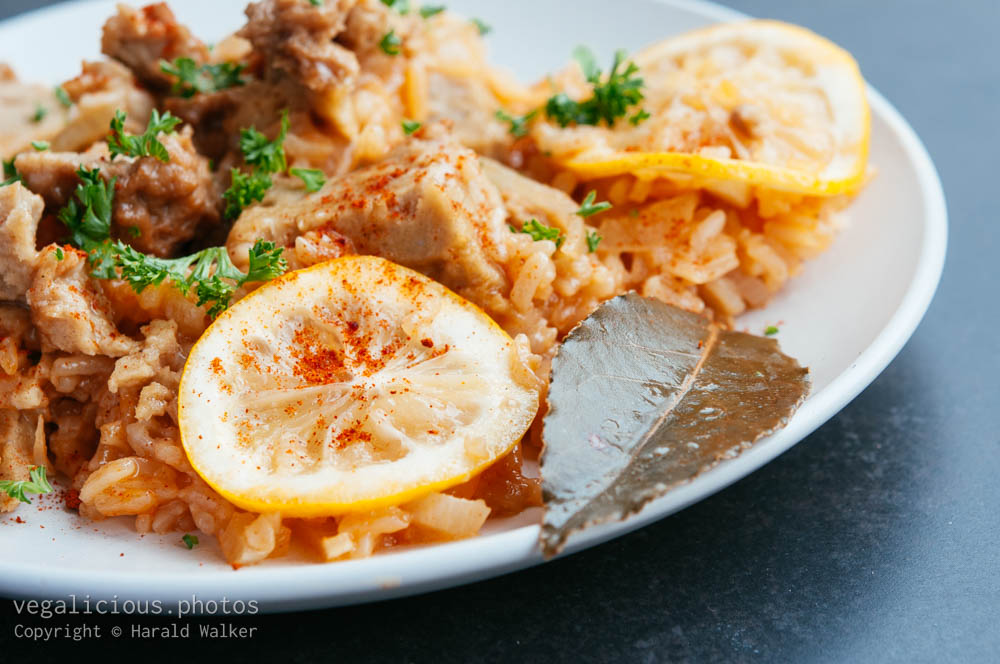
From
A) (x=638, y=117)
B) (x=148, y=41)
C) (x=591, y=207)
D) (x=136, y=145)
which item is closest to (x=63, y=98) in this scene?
(x=148, y=41)

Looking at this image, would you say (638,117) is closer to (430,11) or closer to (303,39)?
(430,11)

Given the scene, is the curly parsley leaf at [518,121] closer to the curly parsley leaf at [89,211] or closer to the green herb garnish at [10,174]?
the curly parsley leaf at [89,211]

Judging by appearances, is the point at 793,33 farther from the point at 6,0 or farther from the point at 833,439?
the point at 6,0

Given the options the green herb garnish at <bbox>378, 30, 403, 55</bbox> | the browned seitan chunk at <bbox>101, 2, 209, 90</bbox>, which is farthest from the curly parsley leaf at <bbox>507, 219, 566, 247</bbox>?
the browned seitan chunk at <bbox>101, 2, 209, 90</bbox>

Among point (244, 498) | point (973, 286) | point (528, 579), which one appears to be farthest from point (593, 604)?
point (973, 286)

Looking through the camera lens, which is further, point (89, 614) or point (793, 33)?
point (793, 33)
